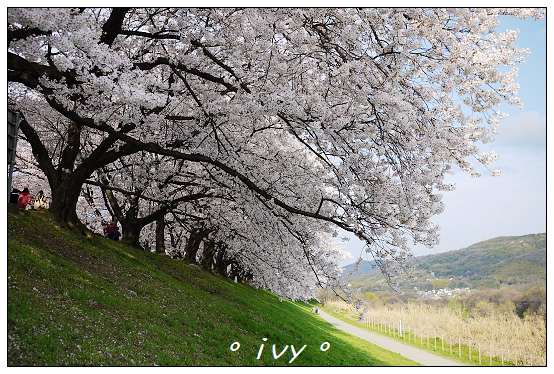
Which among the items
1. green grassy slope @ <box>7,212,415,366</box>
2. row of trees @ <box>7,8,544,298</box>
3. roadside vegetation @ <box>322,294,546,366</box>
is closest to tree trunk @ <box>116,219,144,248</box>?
green grassy slope @ <box>7,212,415,366</box>

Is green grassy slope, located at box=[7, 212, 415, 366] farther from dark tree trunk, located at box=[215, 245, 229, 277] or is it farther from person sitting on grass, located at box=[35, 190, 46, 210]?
dark tree trunk, located at box=[215, 245, 229, 277]

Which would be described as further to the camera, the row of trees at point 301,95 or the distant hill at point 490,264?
the distant hill at point 490,264

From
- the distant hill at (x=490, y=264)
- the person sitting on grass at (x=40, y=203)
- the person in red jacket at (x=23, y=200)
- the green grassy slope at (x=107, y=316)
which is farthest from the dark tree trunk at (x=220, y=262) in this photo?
the distant hill at (x=490, y=264)

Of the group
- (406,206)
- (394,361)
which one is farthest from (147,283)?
(394,361)

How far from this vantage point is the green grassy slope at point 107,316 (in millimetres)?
5340

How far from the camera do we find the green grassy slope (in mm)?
5340

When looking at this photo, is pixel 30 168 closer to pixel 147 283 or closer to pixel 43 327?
pixel 147 283

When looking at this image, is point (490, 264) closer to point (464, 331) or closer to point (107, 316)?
point (464, 331)

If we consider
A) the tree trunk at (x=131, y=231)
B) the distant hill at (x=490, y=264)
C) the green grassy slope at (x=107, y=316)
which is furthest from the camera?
the distant hill at (x=490, y=264)

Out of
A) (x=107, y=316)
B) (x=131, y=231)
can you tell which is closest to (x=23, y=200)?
(x=131, y=231)

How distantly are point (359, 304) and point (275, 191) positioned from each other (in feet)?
11.0

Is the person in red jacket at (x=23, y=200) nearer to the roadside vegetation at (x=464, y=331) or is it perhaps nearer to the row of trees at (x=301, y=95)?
the row of trees at (x=301, y=95)

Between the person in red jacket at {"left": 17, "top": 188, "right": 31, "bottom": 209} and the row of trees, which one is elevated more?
the row of trees

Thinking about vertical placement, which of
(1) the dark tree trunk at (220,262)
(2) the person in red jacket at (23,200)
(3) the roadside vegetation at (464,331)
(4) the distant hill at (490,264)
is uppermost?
(4) the distant hill at (490,264)
